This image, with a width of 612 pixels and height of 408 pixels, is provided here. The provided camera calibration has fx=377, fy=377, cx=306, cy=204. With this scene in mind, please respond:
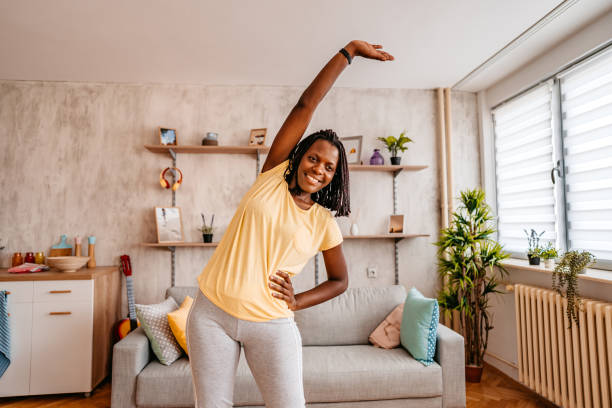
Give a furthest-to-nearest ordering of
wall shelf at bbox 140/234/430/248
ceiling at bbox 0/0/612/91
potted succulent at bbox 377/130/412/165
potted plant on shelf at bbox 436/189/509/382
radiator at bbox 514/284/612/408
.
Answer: potted succulent at bbox 377/130/412/165, wall shelf at bbox 140/234/430/248, potted plant on shelf at bbox 436/189/509/382, ceiling at bbox 0/0/612/91, radiator at bbox 514/284/612/408

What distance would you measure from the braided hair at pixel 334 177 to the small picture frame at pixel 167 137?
7.60ft

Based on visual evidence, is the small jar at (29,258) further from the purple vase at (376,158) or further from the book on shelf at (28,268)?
the purple vase at (376,158)

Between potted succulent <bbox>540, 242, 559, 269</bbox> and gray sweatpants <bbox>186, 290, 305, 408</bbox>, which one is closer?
gray sweatpants <bbox>186, 290, 305, 408</bbox>

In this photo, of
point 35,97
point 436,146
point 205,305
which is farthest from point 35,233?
point 436,146

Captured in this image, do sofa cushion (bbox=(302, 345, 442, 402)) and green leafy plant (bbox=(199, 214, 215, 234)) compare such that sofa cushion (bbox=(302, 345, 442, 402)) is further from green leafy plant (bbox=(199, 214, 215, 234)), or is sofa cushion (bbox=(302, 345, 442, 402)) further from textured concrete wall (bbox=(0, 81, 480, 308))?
green leafy plant (bbox=(199, 214, 215, 234))

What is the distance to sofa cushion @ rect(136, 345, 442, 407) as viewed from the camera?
2.19 metres

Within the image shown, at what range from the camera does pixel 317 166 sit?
1149mm

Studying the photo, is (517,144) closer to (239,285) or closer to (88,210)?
(239,285)

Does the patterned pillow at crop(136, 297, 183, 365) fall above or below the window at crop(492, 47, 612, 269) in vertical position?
below

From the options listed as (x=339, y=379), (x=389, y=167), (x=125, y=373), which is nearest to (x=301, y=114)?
(x=339, y=379)

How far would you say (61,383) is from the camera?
2748 millimetres

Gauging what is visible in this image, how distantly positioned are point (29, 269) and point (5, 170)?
1014 mm

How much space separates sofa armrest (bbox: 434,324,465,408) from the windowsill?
0.81 m

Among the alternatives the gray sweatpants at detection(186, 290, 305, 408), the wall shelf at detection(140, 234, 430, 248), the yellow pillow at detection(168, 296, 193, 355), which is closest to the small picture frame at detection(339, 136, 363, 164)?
the wall shelf at detection(140, 234, 430, 248)
